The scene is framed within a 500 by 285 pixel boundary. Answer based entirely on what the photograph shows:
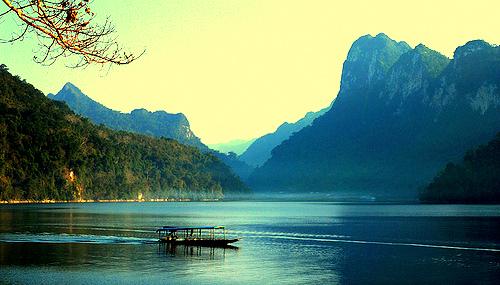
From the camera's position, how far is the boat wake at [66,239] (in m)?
76.4

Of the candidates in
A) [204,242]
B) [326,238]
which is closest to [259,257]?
[204,242]

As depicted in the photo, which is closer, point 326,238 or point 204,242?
point 204,242

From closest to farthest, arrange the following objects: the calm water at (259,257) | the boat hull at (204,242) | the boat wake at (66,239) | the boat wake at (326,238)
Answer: the calm water at (259,257) → the boat wake at (326,238) → the boat hull at (204,242) → the boat wake at (66,239)

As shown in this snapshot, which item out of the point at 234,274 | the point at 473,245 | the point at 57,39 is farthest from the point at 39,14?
the point at 473,245

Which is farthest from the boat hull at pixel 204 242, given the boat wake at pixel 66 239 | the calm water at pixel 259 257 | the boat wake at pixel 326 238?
the boat wake at pixel 326 238

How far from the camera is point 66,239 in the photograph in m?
79.4

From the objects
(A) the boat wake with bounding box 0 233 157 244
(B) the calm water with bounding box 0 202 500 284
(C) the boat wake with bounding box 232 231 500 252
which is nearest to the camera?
(B) the calm water with bounding box 0 202 500 284

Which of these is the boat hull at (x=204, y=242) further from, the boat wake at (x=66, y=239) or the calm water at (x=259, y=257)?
the boat wake at (x=66, y=239)

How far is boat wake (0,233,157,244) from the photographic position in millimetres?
76438

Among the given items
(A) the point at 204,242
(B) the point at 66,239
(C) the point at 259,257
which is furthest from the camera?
(B) the point at 66,239

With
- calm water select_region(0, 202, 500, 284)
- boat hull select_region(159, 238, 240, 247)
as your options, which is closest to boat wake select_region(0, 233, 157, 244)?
calm water select_region(0, 202, 500, 284)

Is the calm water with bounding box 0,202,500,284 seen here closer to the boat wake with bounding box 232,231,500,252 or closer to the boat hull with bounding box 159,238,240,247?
the boat wake with bounding box 232,231,500,252

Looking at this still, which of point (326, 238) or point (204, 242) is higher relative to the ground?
point (204, 242)

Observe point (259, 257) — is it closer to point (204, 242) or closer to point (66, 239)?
point (204, 242)
